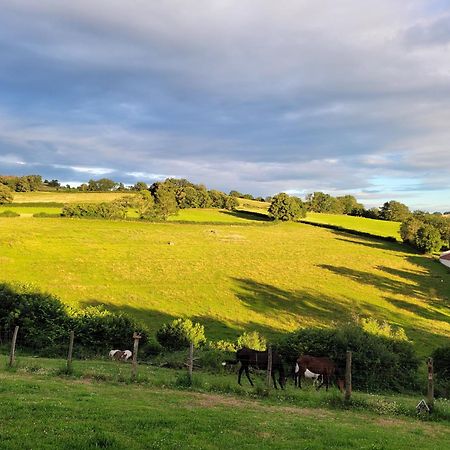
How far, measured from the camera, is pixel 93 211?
11600 centimetres

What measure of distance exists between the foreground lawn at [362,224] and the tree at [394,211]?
19.1 m

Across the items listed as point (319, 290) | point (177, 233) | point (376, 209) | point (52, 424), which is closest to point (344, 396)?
point (52, 424)

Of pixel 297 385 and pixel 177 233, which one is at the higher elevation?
pixel 177 233

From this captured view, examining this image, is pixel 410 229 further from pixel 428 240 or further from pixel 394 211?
pixel 394 211

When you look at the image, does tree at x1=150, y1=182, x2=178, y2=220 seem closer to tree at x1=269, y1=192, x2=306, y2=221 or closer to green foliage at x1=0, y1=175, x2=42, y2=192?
tree at x1=269, y1=192, x2=306, y2=221

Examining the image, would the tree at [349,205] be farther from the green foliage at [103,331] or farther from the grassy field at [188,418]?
the grassy field at [188,418]

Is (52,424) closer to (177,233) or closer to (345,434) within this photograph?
(345,434)

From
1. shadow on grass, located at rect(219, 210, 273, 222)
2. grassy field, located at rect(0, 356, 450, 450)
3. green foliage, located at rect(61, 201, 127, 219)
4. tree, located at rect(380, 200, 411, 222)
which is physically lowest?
grassy field, located at rect(0, 356, 450, 450)

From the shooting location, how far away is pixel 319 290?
6544 cm

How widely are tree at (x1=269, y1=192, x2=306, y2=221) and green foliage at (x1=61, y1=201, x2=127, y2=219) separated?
44.0 m

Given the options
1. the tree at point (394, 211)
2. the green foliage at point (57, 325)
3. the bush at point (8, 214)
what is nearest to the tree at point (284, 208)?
the tree at point (394, 211)

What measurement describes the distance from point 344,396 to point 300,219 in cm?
12468

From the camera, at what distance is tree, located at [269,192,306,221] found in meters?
136

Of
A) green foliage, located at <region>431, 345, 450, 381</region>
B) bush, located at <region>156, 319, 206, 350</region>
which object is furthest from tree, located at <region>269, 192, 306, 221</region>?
green foliage, located at <region>431, 345, 450, 381</region>
